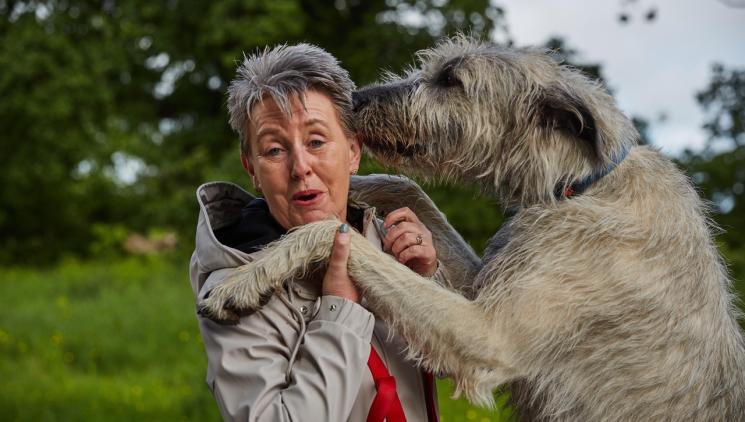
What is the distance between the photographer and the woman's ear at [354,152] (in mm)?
3055

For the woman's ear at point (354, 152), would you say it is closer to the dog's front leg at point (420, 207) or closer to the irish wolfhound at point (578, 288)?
the irish wolfhound at point (578, 288)

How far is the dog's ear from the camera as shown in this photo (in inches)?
125

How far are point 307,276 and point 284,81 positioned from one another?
66 centimetres

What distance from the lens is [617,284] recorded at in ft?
9.86

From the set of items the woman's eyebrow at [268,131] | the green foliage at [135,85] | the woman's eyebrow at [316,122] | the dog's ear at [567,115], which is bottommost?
the woman's eyebrow at [268,131]

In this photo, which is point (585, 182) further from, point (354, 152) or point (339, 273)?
point (339, 273)

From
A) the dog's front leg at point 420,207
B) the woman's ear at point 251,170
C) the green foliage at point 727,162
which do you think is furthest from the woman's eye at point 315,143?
the green foliage at point 727,162

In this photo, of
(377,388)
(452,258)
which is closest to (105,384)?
(452,258)

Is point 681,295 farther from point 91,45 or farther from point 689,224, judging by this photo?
point 91,45

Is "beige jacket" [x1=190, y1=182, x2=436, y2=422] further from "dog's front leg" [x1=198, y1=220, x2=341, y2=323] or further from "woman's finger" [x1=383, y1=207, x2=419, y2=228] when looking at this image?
"woman's finger" [x1=383, y1=207, x2=419, y2=228]

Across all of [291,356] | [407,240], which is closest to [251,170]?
[407,240]

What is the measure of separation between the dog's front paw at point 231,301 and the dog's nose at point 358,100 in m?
0.77

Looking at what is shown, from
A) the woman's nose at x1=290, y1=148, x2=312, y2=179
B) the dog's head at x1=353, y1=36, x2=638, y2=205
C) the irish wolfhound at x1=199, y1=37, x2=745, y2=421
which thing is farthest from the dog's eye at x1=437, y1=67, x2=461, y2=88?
the woman's nose at x1=290, y1=148, x2=312, y2=179

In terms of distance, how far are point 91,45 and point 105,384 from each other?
967 cm
